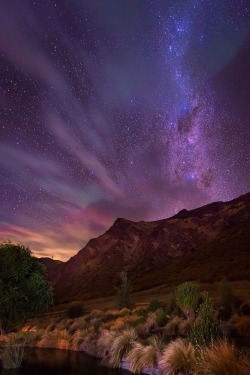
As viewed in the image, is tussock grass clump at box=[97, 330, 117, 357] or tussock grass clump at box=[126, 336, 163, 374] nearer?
tussock grass clump at box=[126, 336, 163, 374]

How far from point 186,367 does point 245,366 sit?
189 inches

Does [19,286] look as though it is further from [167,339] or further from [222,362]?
[222,362]

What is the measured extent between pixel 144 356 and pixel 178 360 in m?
3.25

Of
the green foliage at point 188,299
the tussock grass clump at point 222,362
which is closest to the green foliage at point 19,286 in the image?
the green foliage at point 188,299

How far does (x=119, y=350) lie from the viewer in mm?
21562

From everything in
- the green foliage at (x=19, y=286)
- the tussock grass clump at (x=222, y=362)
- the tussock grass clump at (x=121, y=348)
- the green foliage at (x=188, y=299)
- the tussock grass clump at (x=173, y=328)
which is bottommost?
the tussock grass clump at (x=222, y=362)

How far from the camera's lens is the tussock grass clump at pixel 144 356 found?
1798 centimetres

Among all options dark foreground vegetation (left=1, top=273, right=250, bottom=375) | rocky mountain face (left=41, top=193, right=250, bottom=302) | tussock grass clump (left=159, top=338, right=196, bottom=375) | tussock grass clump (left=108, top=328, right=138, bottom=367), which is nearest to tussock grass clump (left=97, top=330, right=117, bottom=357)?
dark foreground vegetation (left=1, top=273, right=250, bottom=375)

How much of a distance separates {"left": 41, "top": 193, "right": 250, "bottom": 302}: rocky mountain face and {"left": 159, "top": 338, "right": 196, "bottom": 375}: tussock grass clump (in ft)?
377

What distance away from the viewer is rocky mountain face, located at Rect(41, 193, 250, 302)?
142 m

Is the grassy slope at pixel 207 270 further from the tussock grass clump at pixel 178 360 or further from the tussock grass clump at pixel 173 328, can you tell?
the tussock grass clump at pixel 178 360

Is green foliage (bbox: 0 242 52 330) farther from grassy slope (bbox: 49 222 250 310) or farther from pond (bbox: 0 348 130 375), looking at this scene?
grassy slope (bbox: 49 222 250 310)

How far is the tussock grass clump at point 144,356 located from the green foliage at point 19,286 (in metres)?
14.3

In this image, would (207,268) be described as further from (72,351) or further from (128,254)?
(72,351)
